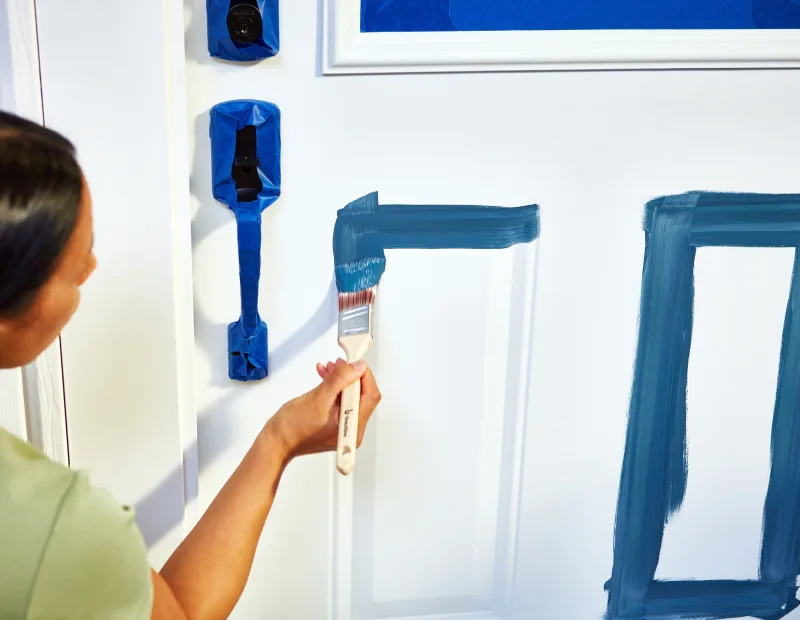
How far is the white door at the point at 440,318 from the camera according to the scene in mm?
707

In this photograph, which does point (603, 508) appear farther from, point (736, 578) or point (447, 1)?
point (447, 1)

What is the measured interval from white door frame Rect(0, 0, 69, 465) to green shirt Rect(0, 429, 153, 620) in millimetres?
205

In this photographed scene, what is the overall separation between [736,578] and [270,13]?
0.81m

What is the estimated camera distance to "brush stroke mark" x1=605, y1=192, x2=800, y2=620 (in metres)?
0.81

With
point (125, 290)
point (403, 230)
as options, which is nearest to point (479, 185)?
point (403, 230)

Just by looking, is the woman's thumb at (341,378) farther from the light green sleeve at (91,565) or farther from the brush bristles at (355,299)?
the light green sleeve at (91,565)

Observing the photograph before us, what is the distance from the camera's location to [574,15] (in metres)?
0.73

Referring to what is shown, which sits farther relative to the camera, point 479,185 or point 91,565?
point 479,185

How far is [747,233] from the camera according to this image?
0.82 metres

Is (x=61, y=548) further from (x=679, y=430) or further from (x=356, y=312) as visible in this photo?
(x=679, y=430)

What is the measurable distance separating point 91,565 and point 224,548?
0.52 ft

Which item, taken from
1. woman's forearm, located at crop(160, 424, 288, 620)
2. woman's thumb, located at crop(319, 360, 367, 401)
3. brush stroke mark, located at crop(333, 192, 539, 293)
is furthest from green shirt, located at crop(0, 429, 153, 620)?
brush stroke mark, located at crop(333, 192, 539, 293)

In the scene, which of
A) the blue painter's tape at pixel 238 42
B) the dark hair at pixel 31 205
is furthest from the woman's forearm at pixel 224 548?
the blue painter's tape at pixel 238 42

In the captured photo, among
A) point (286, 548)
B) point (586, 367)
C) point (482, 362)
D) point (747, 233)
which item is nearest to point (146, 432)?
point (286, 548)
